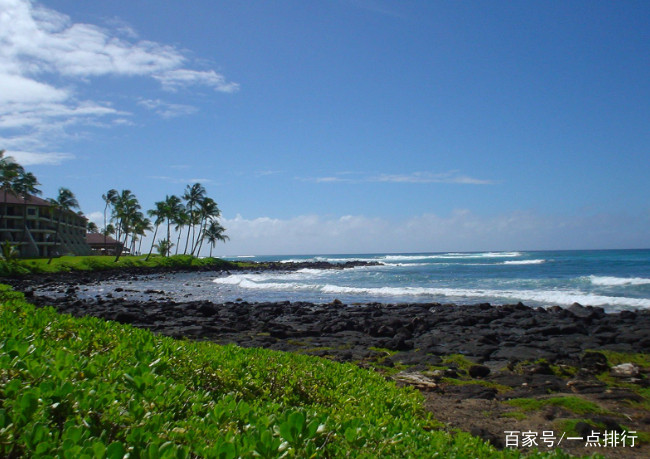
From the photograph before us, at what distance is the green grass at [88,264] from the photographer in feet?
137

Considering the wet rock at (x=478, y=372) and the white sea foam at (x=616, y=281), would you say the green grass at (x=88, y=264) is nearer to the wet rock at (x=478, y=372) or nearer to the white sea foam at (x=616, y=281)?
the wet rock at (x=478, y=372)

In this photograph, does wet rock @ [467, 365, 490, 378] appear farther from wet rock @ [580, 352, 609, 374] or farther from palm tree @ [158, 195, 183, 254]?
palm tree @ [158, 195, 183, 254]

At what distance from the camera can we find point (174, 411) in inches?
121

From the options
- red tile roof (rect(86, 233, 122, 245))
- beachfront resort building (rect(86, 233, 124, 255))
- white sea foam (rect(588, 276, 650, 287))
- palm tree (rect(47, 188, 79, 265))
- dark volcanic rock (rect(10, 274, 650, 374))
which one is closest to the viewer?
dark volcanic rock (rect(10, 274, 650, 374))

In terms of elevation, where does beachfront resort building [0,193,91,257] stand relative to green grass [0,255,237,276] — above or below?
above

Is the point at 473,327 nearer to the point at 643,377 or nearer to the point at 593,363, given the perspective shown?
the point at 593,363

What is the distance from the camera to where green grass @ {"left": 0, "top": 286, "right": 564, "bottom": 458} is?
2.27 meters

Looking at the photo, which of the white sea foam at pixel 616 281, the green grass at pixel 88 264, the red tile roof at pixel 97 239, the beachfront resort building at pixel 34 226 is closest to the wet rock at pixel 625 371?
the white sea foam at pixel 616 281

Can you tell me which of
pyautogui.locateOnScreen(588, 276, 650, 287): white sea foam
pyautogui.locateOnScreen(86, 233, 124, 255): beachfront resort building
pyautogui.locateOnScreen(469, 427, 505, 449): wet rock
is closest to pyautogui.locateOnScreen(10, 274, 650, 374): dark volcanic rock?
pyautogui.locateOnScreen(469, 427, 505, 449): wet rock

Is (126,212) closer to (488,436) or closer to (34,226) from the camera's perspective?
(34,226)

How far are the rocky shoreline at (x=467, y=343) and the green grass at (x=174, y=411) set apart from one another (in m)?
2.74

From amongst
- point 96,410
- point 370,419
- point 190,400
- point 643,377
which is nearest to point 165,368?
point 190,400

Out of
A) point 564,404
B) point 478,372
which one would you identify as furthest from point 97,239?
point 564,404

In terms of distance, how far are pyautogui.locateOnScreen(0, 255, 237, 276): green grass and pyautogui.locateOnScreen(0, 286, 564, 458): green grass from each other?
1739 inches
